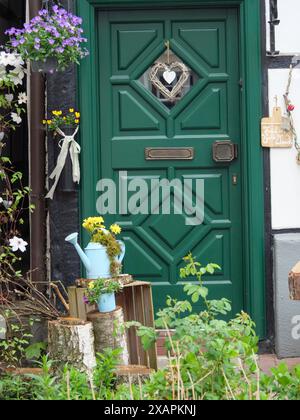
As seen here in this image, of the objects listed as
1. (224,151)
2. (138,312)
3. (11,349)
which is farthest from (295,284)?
(224,151)

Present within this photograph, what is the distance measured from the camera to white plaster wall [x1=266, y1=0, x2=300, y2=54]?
576 centimetres

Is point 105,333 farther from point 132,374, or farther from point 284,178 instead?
point 284,178

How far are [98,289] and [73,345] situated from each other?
37cm

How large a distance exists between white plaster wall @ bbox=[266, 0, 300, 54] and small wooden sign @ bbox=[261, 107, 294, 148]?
0.51m

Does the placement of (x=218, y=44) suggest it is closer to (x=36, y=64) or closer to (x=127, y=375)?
(x=36, y=64)

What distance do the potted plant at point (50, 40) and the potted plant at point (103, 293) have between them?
1594 millimetres

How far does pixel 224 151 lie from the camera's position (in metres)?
5.89

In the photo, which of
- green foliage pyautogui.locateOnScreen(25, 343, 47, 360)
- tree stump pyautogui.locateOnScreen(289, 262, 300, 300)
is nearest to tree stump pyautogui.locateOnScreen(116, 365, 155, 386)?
green foliage pyautogui.locateOnScreen(25, 343, 47, 360)

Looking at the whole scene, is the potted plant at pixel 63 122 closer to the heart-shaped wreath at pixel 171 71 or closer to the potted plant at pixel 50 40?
the potted plant at pixel 50 40

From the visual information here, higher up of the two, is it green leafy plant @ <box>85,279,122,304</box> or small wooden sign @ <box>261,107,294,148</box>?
small wooden sign @ <box>261,107,294,148</box>

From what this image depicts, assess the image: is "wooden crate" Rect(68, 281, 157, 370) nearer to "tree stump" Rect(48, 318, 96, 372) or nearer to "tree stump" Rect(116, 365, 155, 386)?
"tree stump" Rect(116, 365, 155, 386)

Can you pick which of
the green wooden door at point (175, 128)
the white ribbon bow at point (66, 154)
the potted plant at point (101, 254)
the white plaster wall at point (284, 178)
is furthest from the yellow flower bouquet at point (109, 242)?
the white plaster wall at point (284, 178)

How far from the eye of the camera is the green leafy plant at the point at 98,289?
453 centimetres

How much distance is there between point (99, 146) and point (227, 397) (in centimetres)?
317
